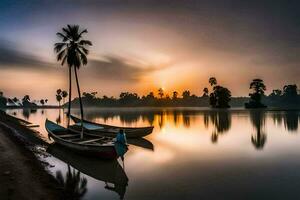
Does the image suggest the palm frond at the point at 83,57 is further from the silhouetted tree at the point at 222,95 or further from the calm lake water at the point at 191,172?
the silhouetted tree at the point at 222,95

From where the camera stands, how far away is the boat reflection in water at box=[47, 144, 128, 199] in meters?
15.0

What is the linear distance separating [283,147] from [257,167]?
1103 cm

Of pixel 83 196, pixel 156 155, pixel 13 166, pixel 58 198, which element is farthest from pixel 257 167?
pixel 13 166

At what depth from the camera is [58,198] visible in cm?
1201

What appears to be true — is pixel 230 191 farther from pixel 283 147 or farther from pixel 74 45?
pixel 74 45

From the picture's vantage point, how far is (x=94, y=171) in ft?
61.3

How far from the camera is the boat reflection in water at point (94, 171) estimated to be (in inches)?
592

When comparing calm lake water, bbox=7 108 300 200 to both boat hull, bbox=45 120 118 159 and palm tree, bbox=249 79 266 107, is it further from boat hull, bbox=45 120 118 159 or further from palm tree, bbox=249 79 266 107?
palm tree, bbox=249 79 266 107

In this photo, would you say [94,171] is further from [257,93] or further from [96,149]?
[257,93]

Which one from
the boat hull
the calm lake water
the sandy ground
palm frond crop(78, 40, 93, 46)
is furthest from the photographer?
palm frond crop(78, 40, 93, 46)

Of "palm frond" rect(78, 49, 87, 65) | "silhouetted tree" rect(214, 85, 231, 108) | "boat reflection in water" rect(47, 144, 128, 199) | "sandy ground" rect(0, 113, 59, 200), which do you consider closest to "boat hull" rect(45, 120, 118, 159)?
"boat reflection in water" rect(47, 144, 128, 199)

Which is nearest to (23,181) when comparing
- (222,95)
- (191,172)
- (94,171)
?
(94,171)

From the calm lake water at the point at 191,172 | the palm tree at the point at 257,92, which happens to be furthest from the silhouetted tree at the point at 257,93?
the calm lake water at the point at 191,172

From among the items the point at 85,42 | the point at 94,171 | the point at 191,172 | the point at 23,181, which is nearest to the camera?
the point at 23,181
